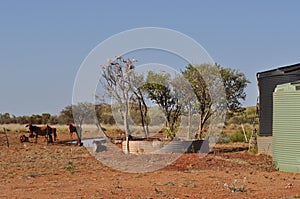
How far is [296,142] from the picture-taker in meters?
14.4

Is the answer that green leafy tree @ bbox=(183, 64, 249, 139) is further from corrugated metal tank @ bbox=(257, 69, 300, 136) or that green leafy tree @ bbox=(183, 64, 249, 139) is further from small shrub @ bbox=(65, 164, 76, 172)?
small shrub @ bbox=(65, 164, 76, 172)

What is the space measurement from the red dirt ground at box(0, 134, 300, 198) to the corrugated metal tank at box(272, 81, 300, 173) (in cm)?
42

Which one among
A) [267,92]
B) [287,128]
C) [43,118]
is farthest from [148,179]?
[43,118]

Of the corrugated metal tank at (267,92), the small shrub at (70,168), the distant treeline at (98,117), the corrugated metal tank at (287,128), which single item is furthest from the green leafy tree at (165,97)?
the corrugated metal tank at (287,128)

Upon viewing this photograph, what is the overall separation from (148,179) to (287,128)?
4.15m

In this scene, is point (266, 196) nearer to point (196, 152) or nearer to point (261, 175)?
point (261, 175)

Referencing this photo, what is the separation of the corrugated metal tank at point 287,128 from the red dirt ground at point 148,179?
42 cm

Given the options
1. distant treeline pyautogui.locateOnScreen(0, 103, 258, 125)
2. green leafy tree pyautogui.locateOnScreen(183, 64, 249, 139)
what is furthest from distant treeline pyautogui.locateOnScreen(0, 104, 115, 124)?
green leafy tree pyautogui.locateOnScreen(183, 64, 249, 139)

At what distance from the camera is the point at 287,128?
14.6m

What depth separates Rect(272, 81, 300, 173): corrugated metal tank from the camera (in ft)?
47.2

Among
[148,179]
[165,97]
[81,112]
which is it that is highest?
[165,97]

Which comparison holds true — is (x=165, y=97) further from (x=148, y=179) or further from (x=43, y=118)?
(x=43, y=118)

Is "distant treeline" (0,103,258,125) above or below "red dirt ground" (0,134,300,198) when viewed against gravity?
above

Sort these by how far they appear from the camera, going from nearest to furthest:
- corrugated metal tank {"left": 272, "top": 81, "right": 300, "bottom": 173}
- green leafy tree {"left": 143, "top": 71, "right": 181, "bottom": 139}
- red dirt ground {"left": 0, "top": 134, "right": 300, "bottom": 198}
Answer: red dirt ground {"left": 0, "top": 134, "right": 300, "bottom": 198} < corrugated metal tank {"left": 272, "top": 81, "right": 300, "bottom": 173} < green leafy tree {"left": 143, "top": 71, "right": 181, "bottom": 139}
